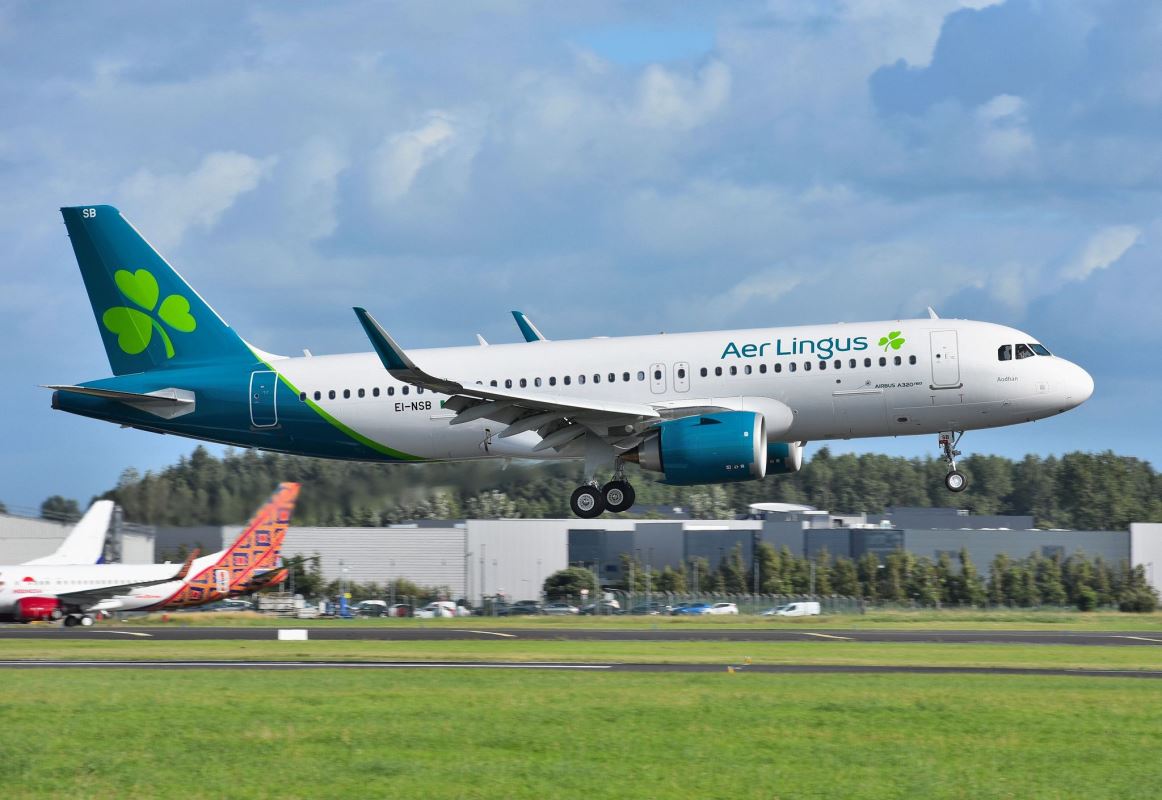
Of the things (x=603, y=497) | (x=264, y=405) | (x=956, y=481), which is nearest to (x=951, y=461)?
(x=956, y=481)

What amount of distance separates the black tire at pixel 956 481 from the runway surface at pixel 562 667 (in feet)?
18.2

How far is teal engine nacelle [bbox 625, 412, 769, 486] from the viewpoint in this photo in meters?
37.4

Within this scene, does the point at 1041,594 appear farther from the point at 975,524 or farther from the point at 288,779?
the point at 288,779

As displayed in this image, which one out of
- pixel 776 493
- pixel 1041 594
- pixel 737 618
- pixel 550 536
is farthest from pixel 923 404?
pixel 776 493

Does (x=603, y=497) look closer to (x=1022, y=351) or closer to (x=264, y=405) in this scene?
(x=264, y=405)

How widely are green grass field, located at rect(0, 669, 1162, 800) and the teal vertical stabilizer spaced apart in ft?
51.8

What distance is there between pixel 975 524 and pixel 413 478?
10288cm

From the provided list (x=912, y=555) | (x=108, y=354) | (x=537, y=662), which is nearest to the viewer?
(x=537, y=662)

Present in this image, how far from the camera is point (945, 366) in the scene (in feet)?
125

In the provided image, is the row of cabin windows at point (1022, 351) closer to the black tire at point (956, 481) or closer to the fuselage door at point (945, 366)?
the fuselage door at point (945, 366)

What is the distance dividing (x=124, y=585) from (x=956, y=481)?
38448 mm

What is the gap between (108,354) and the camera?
44906mm

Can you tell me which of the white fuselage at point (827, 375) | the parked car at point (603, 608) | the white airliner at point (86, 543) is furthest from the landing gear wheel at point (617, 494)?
→ the parked car at point (603, 608)

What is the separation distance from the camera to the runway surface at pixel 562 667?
34156 millimetres
